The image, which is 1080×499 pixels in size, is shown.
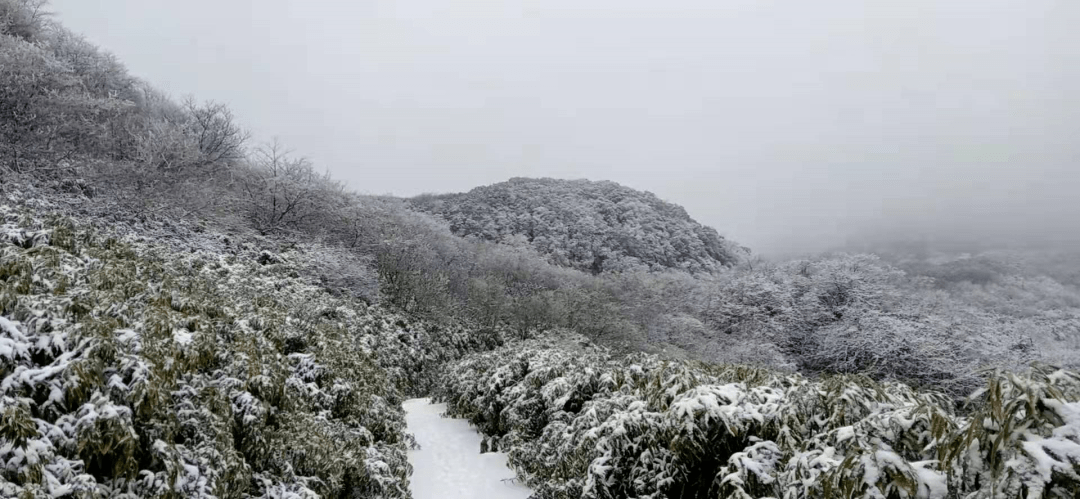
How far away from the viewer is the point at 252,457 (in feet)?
14.3

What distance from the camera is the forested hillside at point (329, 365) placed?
2.72m

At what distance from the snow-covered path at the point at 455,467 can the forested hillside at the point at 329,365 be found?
0.39 metres

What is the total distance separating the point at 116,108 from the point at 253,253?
8.21m

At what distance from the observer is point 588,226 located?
181 feet

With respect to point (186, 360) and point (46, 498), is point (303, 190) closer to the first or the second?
point (186, 360)

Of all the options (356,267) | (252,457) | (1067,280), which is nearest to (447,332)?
(356,267)

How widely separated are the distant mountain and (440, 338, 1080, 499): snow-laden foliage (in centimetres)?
3916

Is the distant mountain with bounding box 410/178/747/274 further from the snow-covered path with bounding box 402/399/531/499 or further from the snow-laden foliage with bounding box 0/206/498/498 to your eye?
the snow-laden foliage with bounding box 0/206/498/498

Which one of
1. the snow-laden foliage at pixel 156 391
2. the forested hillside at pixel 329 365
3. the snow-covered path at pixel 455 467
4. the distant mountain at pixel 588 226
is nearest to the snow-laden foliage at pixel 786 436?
the forested hillside at pixel 329 365

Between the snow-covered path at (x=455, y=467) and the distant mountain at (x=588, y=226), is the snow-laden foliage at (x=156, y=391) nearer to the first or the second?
the snow-covered path at (x=455, y=467)

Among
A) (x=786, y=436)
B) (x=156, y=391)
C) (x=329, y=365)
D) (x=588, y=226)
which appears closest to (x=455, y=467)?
(x=329, y=365)

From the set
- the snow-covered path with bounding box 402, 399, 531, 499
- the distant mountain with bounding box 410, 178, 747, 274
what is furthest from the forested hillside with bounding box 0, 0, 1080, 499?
the distant mountain with bounding box 410, 178, 747, 274

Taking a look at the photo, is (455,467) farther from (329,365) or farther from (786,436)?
(786,436)

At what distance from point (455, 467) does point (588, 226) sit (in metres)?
48.1
